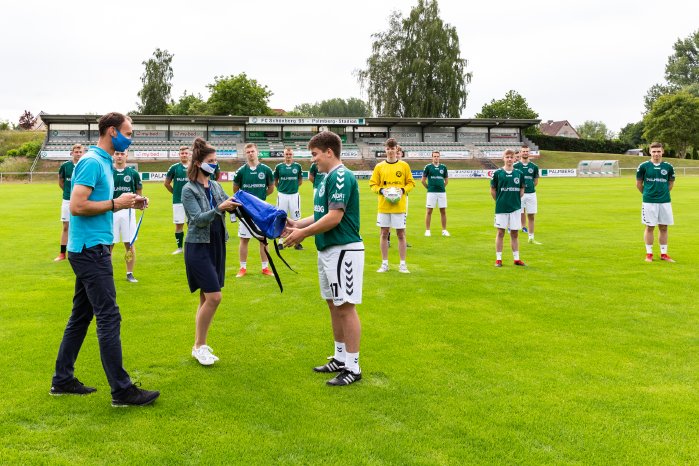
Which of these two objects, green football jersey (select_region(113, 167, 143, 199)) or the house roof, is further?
the house roof

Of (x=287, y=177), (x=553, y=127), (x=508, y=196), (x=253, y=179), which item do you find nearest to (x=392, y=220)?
(x=508, y=196)

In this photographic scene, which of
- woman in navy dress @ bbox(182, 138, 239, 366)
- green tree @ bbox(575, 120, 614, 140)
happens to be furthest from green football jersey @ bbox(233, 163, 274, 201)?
green tree @ bbox(575, 120, 614, 140)

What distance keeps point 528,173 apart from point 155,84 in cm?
7632

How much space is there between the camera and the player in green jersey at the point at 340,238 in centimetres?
484

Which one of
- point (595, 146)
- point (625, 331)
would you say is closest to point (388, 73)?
point (595, 146)

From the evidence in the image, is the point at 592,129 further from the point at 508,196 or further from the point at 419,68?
the point at 508,196

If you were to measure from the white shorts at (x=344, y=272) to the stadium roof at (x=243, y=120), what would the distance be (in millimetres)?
59565

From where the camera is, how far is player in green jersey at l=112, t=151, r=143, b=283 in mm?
9188

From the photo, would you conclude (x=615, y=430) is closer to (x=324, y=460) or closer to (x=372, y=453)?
(x=372, y=453)

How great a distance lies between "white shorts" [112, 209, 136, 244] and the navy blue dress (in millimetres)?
4406

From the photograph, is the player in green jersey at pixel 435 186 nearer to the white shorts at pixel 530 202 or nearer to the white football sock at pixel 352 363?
the white shorts at pixel 530 202

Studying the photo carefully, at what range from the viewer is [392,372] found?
5141 mm

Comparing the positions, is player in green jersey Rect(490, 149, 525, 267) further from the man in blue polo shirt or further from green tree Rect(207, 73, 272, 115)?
green tree Rect(207, 73, 272, 115)

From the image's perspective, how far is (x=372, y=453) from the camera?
11.9 feet
